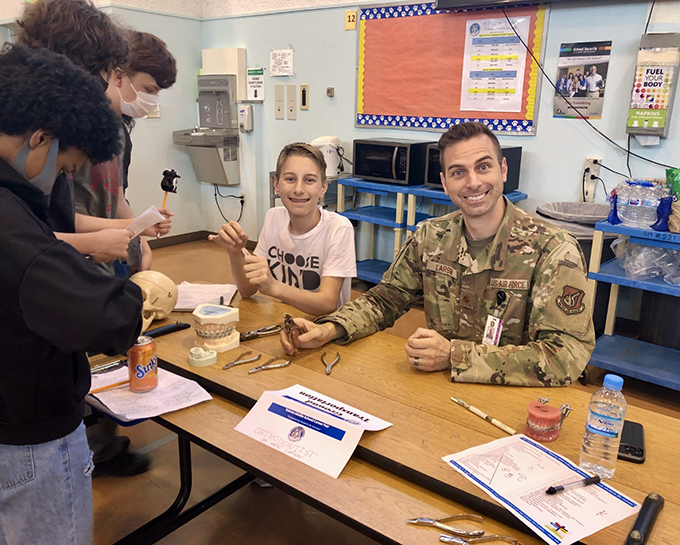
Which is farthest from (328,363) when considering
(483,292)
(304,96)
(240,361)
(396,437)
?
(304,96)

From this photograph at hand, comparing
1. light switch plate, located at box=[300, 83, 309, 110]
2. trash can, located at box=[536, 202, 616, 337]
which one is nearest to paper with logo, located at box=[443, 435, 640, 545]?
trash can, located at box=[536, 202, 616, 337]

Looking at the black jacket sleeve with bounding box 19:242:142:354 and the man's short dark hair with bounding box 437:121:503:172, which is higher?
the man's short dark hair with bounding box 437:121:503:172

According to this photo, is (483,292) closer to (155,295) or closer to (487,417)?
(487,417)

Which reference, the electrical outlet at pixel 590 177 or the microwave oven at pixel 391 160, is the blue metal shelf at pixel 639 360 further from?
the microwave oven at pixel 391 160

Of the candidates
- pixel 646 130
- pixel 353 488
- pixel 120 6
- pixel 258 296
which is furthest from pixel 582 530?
pixel 120 6

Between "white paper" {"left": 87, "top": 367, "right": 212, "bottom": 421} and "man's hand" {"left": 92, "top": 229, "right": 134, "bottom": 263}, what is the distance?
1.08 ft

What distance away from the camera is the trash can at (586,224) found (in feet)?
10.3

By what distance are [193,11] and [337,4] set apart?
1.81 metres

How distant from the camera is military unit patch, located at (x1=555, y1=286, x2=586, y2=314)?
1.46 meters

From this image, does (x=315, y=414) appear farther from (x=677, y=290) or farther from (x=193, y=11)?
(x=193, y=11)

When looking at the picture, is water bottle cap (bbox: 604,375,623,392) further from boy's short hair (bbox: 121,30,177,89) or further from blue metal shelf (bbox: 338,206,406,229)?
blue metal shelf (bbox: 338,206,406,229)

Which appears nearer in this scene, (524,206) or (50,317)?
(50,317)

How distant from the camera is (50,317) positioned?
0.85 m

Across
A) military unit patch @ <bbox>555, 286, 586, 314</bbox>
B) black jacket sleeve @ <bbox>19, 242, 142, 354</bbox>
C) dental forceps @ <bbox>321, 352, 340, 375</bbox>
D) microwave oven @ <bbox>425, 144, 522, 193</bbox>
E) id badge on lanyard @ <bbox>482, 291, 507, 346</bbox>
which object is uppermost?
microwave oven @ <bbox>425, 144, 522, 193</bbox>
